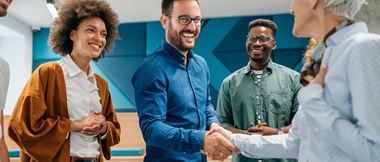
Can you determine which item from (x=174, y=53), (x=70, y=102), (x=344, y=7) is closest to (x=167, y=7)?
(x=174, y=53)

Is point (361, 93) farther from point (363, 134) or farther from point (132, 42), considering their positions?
point (132, 42)

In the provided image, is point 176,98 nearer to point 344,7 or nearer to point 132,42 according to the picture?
point 344,7

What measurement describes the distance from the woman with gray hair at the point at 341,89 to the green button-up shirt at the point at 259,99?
4.62ft

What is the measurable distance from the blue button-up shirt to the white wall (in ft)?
15.3

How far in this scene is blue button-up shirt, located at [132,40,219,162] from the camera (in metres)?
1.80

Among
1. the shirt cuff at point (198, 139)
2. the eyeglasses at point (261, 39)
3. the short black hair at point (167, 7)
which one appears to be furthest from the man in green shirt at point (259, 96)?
the short black hair at point (167, 7)

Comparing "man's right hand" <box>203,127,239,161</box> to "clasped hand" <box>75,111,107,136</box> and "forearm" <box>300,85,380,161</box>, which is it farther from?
"forearm" <box>300,85,380,161</box>

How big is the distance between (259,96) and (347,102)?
1.65 metres

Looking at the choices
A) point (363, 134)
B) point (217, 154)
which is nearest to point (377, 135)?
point (363, 134)

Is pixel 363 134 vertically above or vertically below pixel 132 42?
above

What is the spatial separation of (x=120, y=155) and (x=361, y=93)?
3.23 m

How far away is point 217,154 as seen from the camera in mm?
1899

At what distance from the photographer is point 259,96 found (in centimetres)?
273

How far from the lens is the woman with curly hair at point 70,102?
190 centimetres
